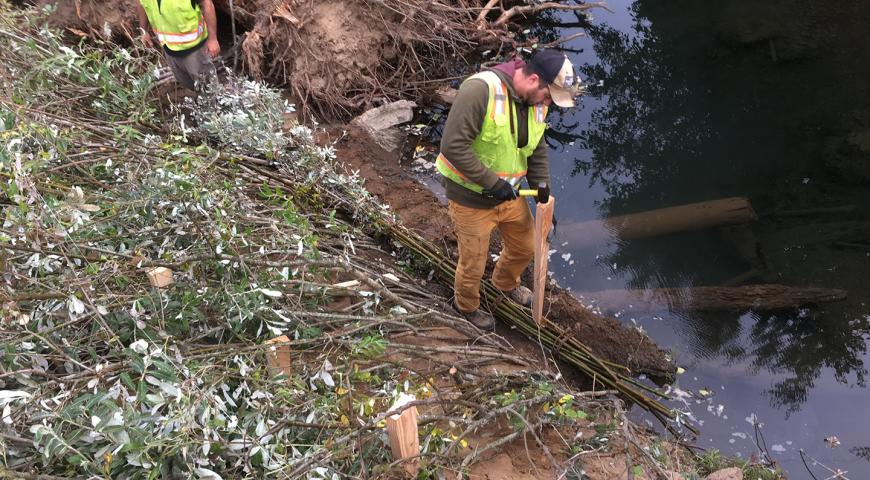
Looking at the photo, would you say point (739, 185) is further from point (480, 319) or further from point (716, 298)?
point (480, 319)

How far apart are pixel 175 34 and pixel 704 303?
5.06 m

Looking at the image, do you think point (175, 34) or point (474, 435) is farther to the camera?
point (175, 34)

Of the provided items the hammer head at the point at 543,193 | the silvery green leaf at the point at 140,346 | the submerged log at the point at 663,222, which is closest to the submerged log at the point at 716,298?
the submerged log at the point at 663,222

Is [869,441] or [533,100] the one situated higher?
[533,100]

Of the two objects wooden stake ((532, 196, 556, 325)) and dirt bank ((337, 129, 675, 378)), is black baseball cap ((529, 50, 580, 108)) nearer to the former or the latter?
wooden stake ((532, 196, 556, 325))

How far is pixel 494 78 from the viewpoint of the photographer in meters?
2.93

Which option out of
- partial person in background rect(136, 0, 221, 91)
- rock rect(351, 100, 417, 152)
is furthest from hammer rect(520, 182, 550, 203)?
partial person in background rect(136, 0, 221, 91)

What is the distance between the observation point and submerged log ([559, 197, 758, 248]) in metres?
5.03

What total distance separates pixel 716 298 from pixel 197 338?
4.01 m

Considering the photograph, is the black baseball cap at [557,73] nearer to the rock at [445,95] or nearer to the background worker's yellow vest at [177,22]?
the background worker's yellow vest at [177,22]

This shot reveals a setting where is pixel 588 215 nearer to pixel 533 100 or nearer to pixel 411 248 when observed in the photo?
pixel 411 248

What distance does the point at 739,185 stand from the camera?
218 inches

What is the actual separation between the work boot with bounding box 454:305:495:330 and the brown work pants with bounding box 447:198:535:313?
51 millimetres

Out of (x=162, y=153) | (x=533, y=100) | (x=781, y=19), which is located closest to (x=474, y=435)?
(x=533, y=100)
